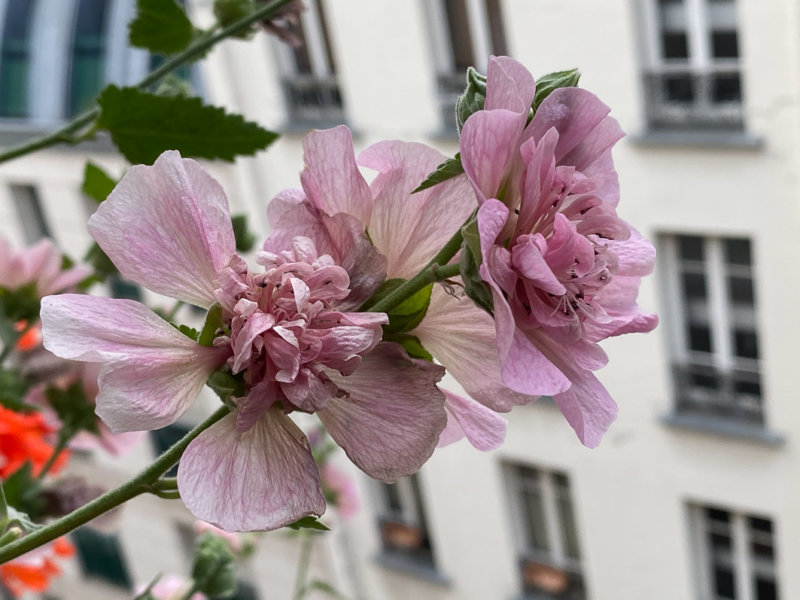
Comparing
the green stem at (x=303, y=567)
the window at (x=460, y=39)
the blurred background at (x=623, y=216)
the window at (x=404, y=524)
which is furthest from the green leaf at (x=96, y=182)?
the window at (x=404, y=524)

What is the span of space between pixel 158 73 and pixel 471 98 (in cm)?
19

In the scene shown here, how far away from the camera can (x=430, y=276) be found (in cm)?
17

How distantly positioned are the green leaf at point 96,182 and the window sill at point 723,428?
166 centimetres

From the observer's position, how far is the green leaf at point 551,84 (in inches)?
7.0

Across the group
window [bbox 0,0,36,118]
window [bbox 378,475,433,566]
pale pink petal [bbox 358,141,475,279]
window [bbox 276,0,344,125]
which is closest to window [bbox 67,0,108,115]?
window [bbox 0,0,36,118]

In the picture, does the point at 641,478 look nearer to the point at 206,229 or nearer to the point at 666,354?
the point at 666,354

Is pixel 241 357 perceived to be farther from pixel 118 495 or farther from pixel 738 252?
pixel 738 252

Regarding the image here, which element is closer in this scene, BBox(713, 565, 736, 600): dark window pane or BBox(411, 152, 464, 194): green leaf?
BBox(411, 152, 464, 194): green leaf

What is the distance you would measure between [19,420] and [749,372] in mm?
1616

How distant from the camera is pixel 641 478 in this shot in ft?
6.85

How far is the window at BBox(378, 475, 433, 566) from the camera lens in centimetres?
261

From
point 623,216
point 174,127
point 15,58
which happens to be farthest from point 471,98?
point 15,58

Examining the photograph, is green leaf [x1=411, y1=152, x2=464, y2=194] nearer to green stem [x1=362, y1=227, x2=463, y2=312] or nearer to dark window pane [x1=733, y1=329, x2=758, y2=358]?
green stem [x1=362, y1=227, x2=463, y2=312]

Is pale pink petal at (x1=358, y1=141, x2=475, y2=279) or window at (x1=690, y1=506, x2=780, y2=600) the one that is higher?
pale pink petal at (x1=358, y1=141, x2=475, y2=279)
